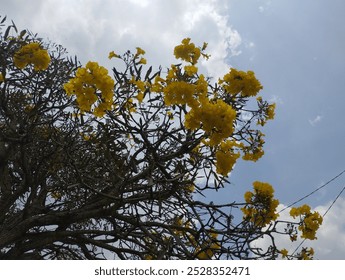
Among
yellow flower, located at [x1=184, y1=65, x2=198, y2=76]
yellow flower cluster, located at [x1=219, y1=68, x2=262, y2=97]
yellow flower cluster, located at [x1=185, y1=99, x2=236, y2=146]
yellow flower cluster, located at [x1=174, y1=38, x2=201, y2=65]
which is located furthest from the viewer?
yellow flower cluster, located at [x1=174, y1=38, x2=201, y2=65]

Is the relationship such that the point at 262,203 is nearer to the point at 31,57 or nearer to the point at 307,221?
the point at 307,221

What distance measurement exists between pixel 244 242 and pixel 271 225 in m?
0.51

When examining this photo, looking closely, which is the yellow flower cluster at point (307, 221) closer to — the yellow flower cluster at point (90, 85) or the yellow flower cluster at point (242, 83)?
the yellow flower cluster at point (242, 83)

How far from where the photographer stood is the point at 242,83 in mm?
3645

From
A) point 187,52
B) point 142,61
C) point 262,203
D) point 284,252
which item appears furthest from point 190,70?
point 284,252

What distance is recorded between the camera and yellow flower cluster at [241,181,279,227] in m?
4.34

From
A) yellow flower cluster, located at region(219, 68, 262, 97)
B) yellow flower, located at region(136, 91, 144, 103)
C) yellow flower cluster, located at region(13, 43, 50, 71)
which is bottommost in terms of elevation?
yellow flower cluster, located at region(219, 68, 262, 97)

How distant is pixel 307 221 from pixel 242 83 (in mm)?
2074

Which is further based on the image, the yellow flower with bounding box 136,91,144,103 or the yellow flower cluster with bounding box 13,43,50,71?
the yellow flower cluster with bounding box 13,43,50,71

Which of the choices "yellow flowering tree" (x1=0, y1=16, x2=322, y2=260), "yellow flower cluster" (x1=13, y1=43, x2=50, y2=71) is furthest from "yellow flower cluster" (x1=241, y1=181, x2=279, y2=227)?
"yellow flower cluster" (x1=13, y1=43, x2=50, y2=71)

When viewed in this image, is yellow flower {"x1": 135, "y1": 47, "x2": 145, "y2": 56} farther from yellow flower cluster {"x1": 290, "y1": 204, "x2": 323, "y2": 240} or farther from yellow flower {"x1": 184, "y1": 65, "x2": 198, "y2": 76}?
yellow flower cluster {"x1": 290, "y1": 204, "x2": 323, "y2": 240}

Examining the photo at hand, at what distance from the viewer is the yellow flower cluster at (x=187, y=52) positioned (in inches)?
176

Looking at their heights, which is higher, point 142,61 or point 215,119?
point 142,61

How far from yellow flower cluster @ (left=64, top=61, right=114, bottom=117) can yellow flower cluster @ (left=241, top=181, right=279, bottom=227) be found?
7.09 feet
